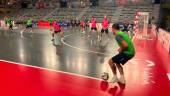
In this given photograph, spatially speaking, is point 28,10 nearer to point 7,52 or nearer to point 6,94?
point 7,52

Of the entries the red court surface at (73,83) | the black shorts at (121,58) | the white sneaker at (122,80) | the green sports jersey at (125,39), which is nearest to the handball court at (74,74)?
the red court surface at (73,83)

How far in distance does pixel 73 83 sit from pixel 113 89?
56.7 inches

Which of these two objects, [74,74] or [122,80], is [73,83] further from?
[122,80]

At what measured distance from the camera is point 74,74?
31.8ft

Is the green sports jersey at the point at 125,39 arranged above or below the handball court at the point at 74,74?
above

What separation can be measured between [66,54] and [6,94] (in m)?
6.71

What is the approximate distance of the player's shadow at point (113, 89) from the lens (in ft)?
25.1

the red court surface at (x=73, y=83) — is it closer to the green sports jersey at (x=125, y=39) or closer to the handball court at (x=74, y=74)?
the handball court at (x=74, y=74)

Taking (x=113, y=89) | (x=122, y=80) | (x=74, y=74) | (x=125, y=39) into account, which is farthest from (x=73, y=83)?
(x=125, y=39)

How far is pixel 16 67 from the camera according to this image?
10789 mm

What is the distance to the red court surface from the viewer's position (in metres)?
7.67

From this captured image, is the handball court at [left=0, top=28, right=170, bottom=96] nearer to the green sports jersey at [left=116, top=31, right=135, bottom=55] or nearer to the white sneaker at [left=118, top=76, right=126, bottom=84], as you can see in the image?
the white sneaker at [left=118, top=76, right=126, bottom=84]

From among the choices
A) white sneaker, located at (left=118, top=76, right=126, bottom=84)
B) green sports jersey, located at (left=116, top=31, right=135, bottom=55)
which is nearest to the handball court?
white sneaker, located at (left=118, top=76, right=126, bottom=84)

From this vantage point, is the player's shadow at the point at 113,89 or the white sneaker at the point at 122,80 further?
Result: the white sneaker at the point at 122,80
